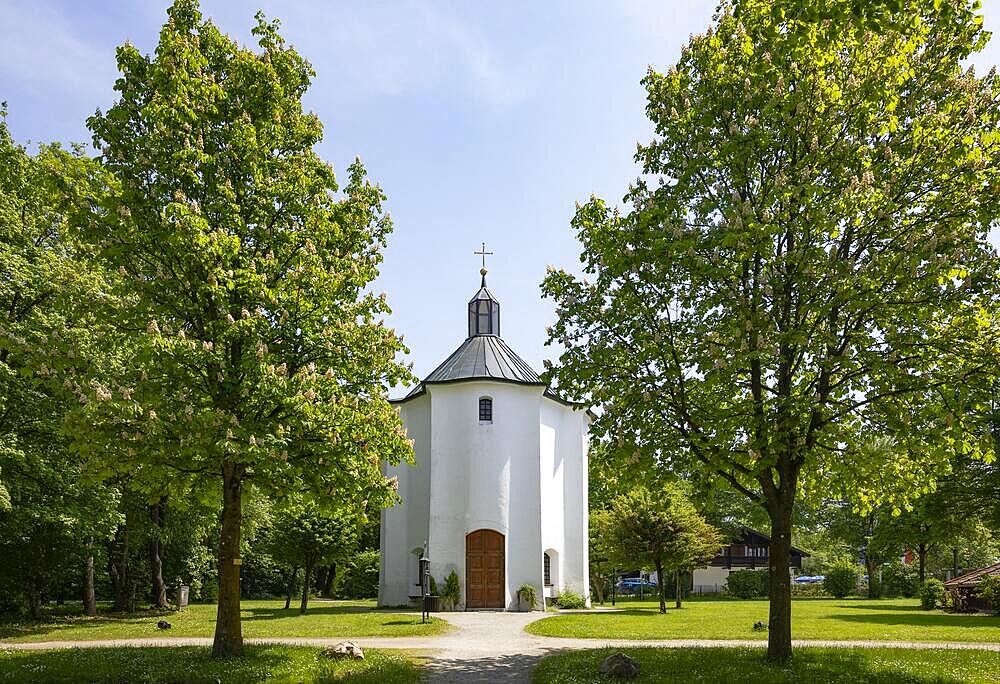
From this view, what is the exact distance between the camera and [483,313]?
35938mm

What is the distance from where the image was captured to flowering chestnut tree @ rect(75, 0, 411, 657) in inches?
491

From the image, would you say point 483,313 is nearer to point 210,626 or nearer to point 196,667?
point 210,626

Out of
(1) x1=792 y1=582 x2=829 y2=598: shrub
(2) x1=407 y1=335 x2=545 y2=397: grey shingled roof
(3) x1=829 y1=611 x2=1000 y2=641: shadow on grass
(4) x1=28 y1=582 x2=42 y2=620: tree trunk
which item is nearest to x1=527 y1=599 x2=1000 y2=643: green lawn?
(3) x1=829 y1=611 x2=1000 y2=641: shadow on grass

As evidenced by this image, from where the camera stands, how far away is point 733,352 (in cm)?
1234

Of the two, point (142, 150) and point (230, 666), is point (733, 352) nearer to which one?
point (230, 666)

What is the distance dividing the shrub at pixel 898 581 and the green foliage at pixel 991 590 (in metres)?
18.2

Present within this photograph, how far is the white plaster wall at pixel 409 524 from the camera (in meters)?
32.2

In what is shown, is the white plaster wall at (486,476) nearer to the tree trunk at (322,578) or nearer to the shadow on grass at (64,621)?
the shadow on grass at (64,621)

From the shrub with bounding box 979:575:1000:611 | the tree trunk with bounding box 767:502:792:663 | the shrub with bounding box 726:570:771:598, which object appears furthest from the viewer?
the shrub with bounding box 726:570:771:598

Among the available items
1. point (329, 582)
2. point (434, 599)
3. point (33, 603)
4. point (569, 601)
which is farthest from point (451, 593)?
point (329, 582)

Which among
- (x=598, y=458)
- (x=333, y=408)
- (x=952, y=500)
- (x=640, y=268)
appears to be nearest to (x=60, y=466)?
(x=333, y=408)

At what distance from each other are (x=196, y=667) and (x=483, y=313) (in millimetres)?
24402

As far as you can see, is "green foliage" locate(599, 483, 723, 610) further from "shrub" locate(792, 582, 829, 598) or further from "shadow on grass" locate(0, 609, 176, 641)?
"shrub" locate(792, 582, 829, 598)

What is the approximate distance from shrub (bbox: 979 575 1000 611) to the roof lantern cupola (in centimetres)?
2154
